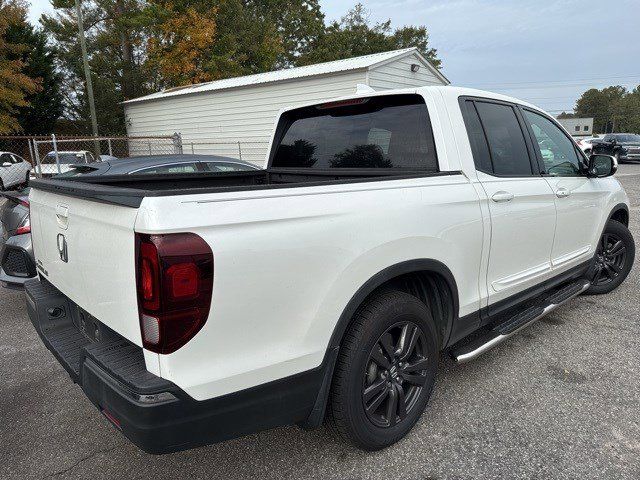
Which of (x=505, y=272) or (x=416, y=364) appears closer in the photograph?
(x=416, y=364)

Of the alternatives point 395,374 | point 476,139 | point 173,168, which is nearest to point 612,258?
point 476,139

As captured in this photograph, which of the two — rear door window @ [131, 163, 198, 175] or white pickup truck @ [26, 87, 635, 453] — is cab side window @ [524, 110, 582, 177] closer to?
white pickup truck @ [26, 87, 635, 453]

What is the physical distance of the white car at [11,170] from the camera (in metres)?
15.3

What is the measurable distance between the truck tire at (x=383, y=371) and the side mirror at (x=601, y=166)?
2.43m

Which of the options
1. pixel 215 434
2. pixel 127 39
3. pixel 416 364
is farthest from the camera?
pixel 127 39

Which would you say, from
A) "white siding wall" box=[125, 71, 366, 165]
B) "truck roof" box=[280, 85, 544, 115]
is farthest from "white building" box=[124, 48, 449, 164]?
"truck roof" box=[280, 85, 544, 115]

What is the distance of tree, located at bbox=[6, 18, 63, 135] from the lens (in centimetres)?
2434

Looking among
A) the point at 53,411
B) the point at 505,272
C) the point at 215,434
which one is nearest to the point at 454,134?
the point at 505,272

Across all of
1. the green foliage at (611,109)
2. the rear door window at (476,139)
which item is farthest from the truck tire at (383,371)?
the green foliage at (611,109)

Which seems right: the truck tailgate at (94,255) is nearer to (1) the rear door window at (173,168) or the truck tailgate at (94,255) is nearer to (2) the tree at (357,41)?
(1) the rear door window at (173,168)

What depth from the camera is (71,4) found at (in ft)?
81.5

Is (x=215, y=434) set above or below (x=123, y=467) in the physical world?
above

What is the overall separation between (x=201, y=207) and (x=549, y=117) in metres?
3.25

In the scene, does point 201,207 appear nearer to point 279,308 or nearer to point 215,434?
point 279,308
